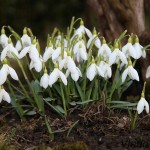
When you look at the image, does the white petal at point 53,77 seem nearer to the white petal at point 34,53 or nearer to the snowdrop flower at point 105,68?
the white petal at point 34,53

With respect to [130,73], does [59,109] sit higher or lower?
lower

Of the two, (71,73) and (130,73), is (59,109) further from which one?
(130,73)

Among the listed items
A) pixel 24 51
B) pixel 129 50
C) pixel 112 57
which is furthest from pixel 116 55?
pixel 24 51

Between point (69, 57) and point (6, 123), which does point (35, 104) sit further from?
point (69, 57)

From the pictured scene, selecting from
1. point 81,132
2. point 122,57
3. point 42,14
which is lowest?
point 81,132

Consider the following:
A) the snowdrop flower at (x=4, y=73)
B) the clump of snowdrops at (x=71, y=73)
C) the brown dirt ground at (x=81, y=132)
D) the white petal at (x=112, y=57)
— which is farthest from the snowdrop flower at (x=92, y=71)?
the snowdrop flower at (x=4, y=73)

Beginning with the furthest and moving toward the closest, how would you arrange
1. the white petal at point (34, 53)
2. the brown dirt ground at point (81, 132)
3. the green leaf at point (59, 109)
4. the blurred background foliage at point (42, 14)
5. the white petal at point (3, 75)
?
1. the blurred background foliage at point (42, 14)
2. the green leaf at point (59, 109)
3. the white petal at point (34, 53)
4. the white petal at point (3, 75)
5. the brown dirt ground at point (81, 132)

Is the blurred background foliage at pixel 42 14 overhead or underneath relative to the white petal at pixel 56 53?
overhead

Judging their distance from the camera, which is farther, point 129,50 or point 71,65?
point 129,50

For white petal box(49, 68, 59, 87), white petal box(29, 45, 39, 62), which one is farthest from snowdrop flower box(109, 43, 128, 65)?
white petal box(29, 45, 39, 62)
